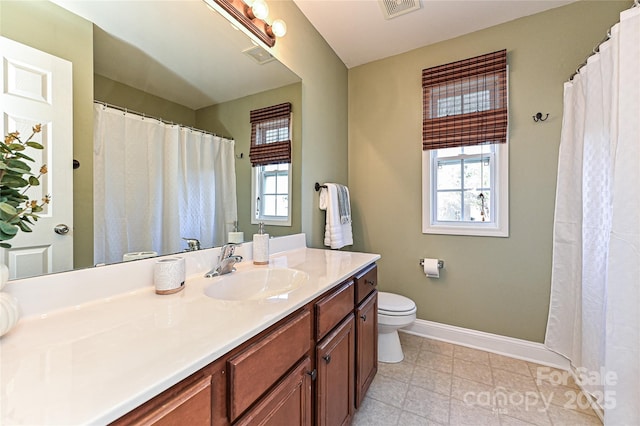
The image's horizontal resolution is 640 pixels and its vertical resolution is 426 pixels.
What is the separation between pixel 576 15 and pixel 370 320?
95.1 inches

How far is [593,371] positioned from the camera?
1.34 meters

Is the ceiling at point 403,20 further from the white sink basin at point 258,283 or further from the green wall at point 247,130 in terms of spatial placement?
the white sink basin at point 258,283

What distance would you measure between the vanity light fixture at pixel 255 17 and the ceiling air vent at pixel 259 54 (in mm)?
55

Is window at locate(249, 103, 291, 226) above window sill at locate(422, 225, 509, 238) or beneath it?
above

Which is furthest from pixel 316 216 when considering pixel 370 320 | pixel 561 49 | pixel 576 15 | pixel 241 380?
pixel 576 15

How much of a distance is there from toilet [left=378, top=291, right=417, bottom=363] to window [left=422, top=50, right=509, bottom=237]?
70 cm

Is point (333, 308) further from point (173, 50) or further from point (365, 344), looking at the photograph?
point (173, 50)

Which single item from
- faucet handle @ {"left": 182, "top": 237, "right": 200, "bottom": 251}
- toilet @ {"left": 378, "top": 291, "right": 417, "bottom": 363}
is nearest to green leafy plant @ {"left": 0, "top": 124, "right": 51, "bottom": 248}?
faucet handle @ {"left": 182, "top": 237, "right": 200, "bottom": 251}

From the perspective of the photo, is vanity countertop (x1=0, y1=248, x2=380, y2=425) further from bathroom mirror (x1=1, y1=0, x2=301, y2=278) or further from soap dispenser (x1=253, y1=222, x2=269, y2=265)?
soap dispenser (x1=253, y1=222, x2=269, y2=265)

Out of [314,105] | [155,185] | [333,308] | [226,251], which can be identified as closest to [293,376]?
[333,308]

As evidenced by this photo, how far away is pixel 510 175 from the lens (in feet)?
6.38

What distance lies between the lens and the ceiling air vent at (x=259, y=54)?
1455 mm

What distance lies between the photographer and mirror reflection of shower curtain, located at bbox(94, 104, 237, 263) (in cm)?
89

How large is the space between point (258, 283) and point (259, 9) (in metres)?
1.45
